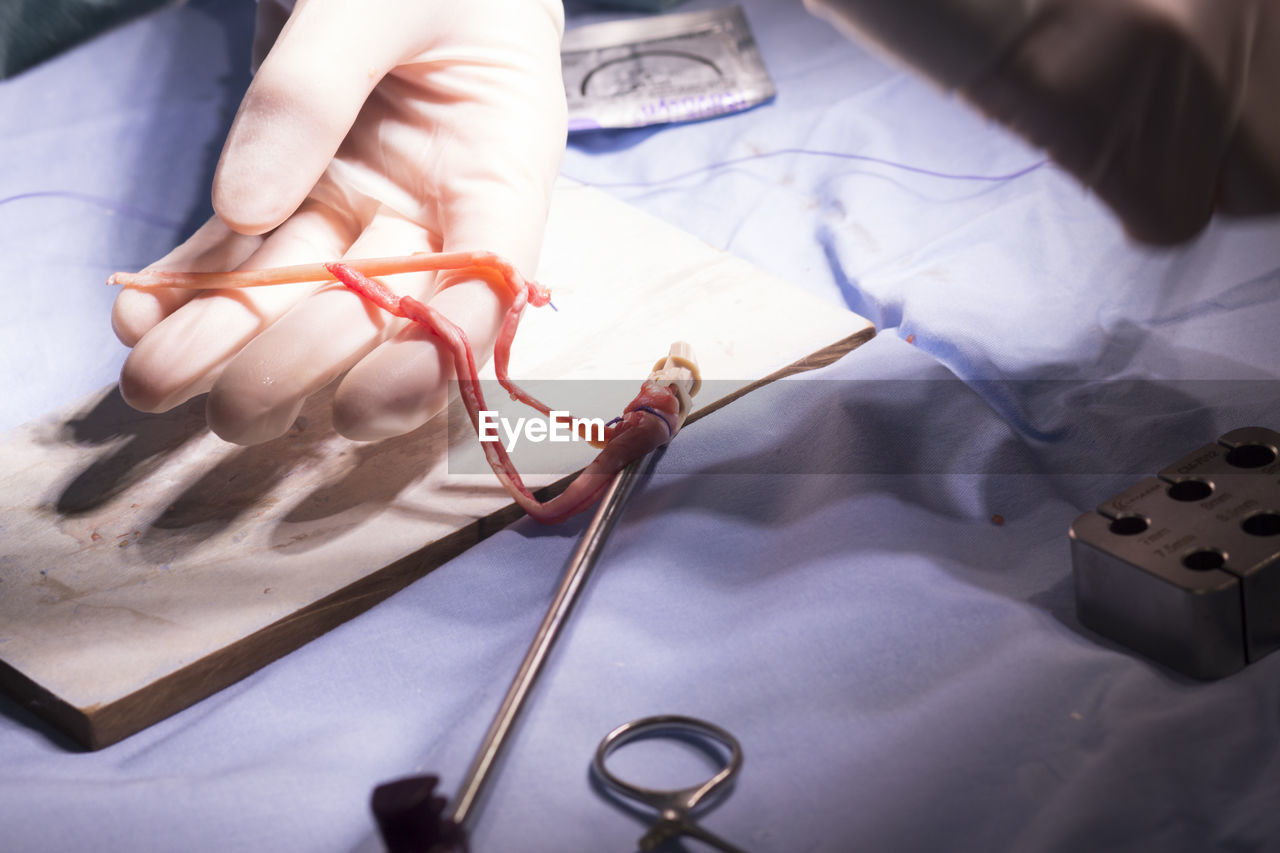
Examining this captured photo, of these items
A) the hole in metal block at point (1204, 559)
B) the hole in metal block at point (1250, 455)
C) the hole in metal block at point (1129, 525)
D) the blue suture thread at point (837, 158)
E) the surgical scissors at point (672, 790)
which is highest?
the blue suture thread at point (837, 158)

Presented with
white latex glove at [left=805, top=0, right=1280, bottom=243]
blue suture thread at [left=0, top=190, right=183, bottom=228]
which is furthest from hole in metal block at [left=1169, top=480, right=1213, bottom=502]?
blue suture thread at [left=0, top=190, right=183, bottom=228]

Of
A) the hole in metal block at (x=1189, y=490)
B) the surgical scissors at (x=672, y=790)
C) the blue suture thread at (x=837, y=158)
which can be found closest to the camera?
the surgical scissors at (x=672, y=790)

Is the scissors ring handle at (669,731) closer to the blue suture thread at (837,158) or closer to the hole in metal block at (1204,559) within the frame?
the hole in metal block at (1204,559)

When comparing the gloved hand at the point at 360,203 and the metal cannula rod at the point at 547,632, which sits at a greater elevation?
the gloved hand at the point at 360,203

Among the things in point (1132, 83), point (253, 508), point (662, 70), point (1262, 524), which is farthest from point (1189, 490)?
point (662, 70)

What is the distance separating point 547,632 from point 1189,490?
1.11ft

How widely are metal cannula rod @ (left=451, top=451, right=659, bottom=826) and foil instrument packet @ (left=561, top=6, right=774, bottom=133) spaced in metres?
0.58

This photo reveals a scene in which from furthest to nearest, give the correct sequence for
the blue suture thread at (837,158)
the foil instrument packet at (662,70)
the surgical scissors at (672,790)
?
the foil instrument packet at (662,70) < the blue suture thread at (837,158) < the surgical scissors at (672,790)

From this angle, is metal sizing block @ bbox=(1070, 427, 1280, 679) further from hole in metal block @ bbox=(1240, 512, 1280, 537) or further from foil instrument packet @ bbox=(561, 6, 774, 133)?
foil instrument packet @ bbox=(561, 6, 774, 133)

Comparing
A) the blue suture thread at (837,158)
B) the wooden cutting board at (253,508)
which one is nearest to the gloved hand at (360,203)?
the wooden cutting board at (253,508)

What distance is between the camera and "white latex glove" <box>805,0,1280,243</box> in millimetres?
651

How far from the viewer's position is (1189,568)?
528 millimetres

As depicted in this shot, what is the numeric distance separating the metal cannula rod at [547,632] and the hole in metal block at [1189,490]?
0.30 m

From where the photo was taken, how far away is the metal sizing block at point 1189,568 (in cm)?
52
